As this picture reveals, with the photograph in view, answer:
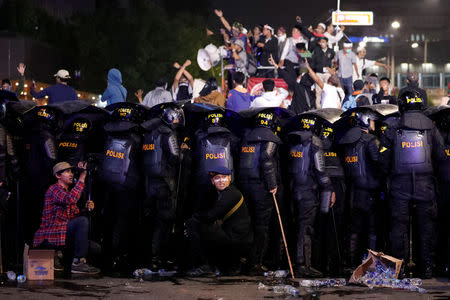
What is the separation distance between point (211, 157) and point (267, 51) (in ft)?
30.5

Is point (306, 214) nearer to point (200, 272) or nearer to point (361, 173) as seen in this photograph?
point (361, 173)

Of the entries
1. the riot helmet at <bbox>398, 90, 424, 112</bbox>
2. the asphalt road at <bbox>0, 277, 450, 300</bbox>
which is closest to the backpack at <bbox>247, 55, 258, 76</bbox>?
the riot helmet at <bbox>398, 90, 424, 112</bbox>

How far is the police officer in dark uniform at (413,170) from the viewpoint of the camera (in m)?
13.1

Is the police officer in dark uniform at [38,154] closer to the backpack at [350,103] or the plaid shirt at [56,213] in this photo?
the plaid shirt at [56,213]

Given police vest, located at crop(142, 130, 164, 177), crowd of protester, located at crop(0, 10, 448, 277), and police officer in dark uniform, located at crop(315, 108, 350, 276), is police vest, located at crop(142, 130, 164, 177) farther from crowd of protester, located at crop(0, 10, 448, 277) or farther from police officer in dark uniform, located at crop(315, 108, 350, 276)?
police officer in dark uniform, located at crop(315, 108, 350, 276)

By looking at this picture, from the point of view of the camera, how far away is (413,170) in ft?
43.0

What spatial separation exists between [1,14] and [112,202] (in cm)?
2557

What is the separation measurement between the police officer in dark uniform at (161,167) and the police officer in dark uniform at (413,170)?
3171 millimetres

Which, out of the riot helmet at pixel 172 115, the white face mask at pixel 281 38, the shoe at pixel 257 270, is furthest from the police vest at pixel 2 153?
the white face mask at pixel 281 38

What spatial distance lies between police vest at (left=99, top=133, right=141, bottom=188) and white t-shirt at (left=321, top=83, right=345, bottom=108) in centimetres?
627

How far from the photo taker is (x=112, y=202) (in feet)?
45.3

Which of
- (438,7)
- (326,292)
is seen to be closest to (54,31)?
(326,292)

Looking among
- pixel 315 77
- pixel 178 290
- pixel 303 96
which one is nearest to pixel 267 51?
pixel 315 77

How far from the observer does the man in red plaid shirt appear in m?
12.8
